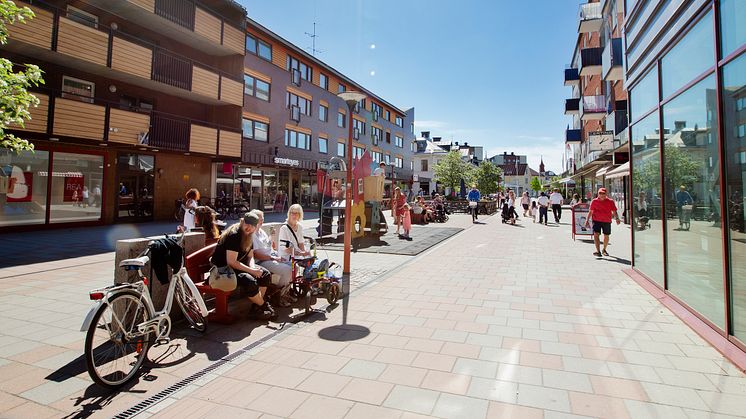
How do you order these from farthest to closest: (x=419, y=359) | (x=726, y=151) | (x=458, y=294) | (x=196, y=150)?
1. (x=196, y=150)
2. (x=458, y=294)
3. (x=726, y=151)
4. (x=419, y=359)

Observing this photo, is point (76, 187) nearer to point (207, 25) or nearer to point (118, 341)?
point (207, 25)

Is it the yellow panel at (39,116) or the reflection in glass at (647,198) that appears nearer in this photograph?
the reflection in glass at (647,198)

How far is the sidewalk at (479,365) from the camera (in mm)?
2852

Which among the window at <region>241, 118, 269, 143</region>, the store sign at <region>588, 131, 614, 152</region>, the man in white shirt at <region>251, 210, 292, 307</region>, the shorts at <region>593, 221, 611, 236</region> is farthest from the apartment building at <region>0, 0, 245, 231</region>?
the store sign at <region>588, 131, 614, 152</region>

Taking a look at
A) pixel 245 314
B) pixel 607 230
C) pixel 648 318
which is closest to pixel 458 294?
pixel 648 318

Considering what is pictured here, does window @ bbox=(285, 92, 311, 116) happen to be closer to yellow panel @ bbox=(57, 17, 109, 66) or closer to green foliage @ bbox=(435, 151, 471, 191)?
yellow panel @ bbox=(57, 17, 109, 66)

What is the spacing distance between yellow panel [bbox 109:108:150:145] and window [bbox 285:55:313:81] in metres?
13.7

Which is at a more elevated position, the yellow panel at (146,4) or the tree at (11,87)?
the yellow panel at (146,4)

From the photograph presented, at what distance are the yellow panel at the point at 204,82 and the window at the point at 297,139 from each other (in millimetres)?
8642

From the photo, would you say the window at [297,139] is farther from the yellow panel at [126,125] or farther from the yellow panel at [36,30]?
the yellow panel at [36,30]

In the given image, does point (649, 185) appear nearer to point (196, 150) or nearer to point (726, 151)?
point (726, 151)

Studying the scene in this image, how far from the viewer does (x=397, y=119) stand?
50.3 meters

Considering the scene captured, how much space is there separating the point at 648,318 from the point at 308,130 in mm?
27036

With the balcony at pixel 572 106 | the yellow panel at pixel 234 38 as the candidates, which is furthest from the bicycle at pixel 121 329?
the balcony at pixel 572 106
